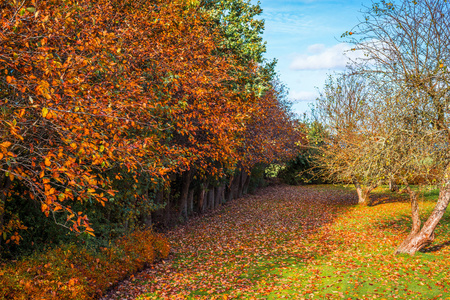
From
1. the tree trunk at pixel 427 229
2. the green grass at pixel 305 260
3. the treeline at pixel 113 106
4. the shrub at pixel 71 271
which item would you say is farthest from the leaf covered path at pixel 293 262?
the treeline at pixel 113 106

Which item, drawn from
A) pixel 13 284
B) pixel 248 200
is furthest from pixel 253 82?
pixel 248 200

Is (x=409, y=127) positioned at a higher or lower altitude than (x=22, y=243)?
higher

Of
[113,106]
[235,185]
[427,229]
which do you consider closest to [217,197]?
[235,185]

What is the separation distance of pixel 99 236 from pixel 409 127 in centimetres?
1136

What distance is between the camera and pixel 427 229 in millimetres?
13062

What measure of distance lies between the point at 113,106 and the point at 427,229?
11.6 meters

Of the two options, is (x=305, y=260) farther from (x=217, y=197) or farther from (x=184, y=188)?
(x=217, y=197)

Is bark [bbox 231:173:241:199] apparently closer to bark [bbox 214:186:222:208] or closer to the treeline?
bark [bbox 214:186:222:208]

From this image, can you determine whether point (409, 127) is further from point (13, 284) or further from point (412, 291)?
point (13, 284)

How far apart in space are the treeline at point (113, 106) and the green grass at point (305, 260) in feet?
9.53

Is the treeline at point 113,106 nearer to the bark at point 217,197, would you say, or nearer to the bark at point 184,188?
the bark at point 184,188

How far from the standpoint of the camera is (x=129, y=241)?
43.8ft

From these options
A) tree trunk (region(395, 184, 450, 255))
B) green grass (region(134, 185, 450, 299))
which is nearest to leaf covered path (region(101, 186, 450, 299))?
Answer: green grass (region(134, 185, 450, 299))

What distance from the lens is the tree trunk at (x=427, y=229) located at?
12455 mm
